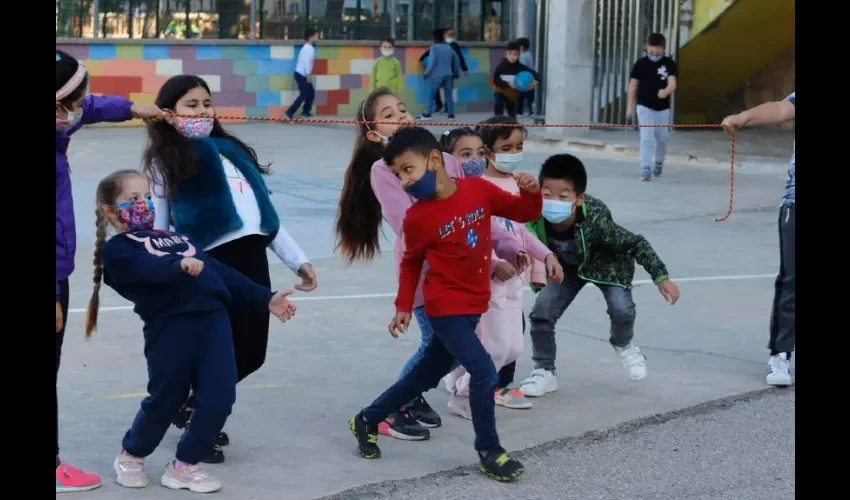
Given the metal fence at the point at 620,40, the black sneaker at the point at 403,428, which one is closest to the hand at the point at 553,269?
the black sneaker at the point at 403,428

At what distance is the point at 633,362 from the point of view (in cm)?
616

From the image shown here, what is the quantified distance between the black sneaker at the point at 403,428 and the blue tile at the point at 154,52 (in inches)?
692

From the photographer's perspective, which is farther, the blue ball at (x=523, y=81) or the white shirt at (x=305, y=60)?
the white shirt at (x=305, y=60)

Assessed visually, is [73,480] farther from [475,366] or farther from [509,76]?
[509,76]

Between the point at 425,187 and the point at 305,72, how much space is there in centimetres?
1836

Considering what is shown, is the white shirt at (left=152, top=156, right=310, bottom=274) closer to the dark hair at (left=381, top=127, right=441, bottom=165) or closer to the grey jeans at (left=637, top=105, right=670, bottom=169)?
the dark hair at (left=381, top=127, right=441, bottom=165)

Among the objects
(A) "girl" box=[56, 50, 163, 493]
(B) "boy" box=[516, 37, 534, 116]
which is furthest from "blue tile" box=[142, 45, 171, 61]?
(A) "girl" box=[56, 50, 163, 493]

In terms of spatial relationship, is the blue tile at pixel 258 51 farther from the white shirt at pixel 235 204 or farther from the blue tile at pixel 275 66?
the white shirt at pixel 235 204

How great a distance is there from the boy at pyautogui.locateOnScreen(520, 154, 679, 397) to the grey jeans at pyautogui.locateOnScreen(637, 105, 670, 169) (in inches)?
323

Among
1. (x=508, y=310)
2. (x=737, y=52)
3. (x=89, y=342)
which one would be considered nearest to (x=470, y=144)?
(x=508, y=310)

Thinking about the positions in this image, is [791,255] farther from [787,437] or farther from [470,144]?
[470,144]

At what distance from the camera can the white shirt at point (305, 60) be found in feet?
75.0

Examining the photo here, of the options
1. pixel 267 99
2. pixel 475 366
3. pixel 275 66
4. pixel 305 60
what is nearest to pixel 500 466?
pixel 475 366

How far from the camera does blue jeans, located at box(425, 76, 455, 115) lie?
23.2m
